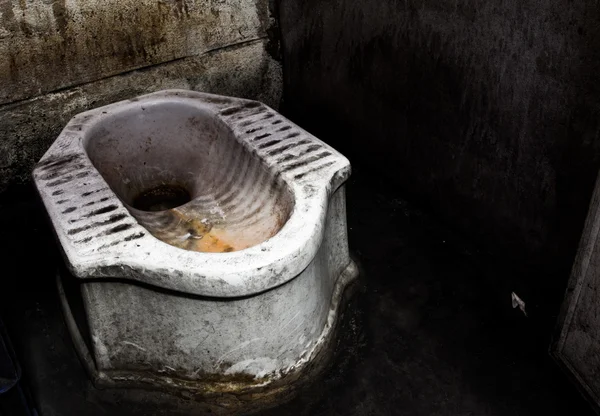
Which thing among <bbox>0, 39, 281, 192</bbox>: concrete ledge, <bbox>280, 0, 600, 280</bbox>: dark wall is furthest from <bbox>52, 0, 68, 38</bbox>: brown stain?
<bbox>280, 0, 600, 280</bbox>: dark wall

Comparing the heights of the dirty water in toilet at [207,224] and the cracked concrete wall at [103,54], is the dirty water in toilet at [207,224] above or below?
below

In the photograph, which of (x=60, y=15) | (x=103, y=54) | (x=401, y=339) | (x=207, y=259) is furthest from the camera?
(x=103, y=54)

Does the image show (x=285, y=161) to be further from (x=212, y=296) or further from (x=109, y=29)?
(x=109, y=29)

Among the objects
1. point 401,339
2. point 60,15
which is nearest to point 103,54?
point 60,15

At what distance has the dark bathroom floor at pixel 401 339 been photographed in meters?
2.15

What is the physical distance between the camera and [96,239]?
194 cm

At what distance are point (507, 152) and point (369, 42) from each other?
869 millimetres

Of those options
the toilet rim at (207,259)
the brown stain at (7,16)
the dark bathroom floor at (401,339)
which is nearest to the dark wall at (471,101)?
the dark bathroom floor at (401,339)

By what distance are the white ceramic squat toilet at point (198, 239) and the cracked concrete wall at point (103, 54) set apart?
32 centimetres

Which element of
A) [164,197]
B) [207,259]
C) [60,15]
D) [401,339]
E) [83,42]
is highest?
[60,15]

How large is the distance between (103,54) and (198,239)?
3.41 ft

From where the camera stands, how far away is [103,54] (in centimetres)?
283

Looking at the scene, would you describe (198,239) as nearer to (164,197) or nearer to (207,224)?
(207,224)

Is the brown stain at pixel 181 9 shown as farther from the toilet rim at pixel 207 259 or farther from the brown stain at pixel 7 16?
the toilet rim at pixel 207 259
